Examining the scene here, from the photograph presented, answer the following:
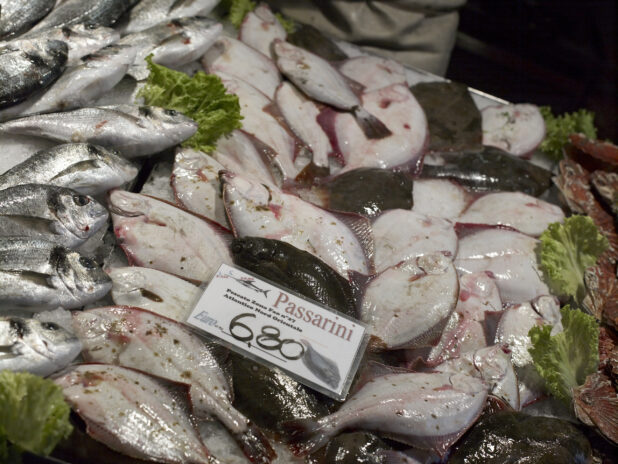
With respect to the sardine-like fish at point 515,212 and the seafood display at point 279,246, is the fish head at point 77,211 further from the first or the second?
the sardine-like fish at point 515,212

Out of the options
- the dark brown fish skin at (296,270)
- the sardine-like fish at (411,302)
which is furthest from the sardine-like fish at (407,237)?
the dark brown fish skin at (296,270)

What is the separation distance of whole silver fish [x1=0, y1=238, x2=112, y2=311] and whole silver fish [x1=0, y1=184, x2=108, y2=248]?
0.11m

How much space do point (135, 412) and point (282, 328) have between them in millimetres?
587

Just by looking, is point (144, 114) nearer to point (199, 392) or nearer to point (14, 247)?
point (14, 247)

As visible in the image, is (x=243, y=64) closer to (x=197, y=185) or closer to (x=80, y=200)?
(x=197, y=185)

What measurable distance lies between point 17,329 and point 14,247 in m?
0.44

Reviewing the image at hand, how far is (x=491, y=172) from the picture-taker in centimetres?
338

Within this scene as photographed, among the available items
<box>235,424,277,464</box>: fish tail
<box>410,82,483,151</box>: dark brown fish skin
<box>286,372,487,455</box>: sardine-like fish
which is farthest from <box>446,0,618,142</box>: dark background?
<box>235,424,277,464</box>: fish tail

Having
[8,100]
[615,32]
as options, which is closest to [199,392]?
[8,100]

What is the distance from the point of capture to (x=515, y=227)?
10.1 feet

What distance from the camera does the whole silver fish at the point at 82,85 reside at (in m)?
2.69

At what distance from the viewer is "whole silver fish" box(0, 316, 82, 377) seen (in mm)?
1716

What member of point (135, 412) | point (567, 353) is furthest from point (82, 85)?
point (567, 353)

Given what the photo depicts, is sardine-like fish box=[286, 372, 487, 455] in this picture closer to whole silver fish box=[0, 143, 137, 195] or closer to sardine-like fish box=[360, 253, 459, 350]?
sardine-like fish box=[360, 253, 459, 350]
